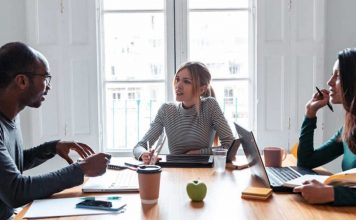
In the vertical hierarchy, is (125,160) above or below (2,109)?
below

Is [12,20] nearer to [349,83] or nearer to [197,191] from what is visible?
[197,191]

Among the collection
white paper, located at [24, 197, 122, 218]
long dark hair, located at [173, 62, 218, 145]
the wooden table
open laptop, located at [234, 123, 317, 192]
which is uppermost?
long dark hair, located at [173, 62, 218, 145]

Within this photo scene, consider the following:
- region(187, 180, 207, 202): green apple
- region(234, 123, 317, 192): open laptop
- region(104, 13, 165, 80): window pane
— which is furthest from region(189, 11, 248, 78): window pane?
region(187, 180, 207, 202): green apple

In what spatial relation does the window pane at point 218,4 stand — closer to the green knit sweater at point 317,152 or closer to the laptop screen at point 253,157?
the green knit sweater at point 317,152

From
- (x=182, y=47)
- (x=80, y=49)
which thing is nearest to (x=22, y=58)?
(x=80, y=49)

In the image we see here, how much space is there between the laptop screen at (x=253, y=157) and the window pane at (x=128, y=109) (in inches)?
68.6

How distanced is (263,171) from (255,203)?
19 centimetres

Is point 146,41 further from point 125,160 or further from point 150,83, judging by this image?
point 125,160

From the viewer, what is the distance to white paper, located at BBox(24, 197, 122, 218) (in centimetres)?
Result: 140

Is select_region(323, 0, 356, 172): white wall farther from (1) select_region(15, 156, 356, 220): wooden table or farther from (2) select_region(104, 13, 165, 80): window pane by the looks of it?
(1) select_region(15, 156, 356, 220): wooden table

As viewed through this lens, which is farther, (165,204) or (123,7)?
(123,7)

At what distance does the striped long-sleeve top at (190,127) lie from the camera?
258cm

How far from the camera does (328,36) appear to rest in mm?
3512

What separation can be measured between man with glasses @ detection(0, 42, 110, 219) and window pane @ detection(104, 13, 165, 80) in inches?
66.5
